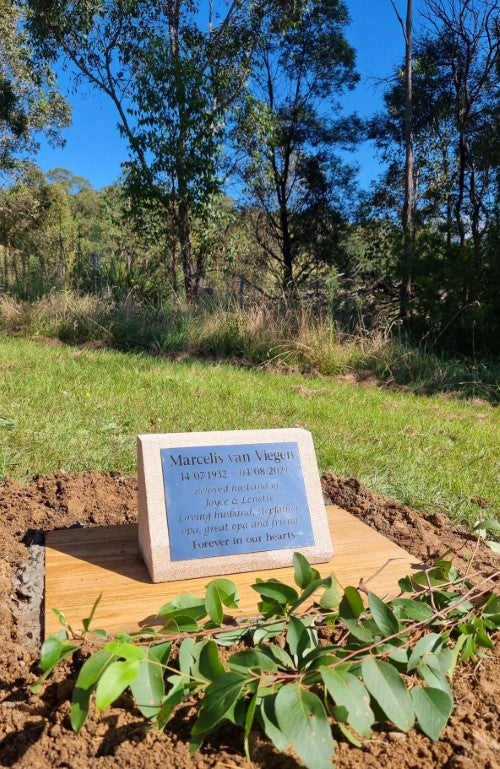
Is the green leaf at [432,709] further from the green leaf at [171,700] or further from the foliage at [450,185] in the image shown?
the foliage at [450,185]

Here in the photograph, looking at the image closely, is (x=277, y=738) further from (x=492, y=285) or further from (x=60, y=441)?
(x=492, y=285)

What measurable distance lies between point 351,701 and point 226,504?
113 cm

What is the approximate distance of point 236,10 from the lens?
13.1 metres

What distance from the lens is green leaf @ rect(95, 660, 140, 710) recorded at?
1109mm

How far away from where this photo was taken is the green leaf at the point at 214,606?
1525mm

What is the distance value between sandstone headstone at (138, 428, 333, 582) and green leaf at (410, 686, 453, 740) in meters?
1.03

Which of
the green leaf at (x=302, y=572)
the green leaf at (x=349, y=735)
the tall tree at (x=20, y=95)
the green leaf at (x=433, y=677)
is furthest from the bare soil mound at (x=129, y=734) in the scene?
the tall tree at (x=20, y=95)

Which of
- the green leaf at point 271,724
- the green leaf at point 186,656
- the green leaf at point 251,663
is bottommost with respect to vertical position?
the green leaf at point 271,724

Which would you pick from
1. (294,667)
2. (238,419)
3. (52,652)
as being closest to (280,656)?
(294,667)

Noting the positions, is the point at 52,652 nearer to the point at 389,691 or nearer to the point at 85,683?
the point at 85,683

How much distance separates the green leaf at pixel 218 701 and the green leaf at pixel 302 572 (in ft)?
1.27

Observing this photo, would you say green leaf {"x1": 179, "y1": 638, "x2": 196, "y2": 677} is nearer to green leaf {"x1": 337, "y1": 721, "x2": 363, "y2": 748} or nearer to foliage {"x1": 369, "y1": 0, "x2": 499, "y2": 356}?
green leaf {"x1": 337, "y1": 721, "x2": 363, "y2": 748}

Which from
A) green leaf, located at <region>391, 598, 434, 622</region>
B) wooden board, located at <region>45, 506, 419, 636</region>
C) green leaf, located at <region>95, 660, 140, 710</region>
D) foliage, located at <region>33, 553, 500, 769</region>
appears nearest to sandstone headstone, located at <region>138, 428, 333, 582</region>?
wooden board, located at <region>45, 506, 419, 636</region>

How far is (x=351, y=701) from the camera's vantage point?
1227 mm
